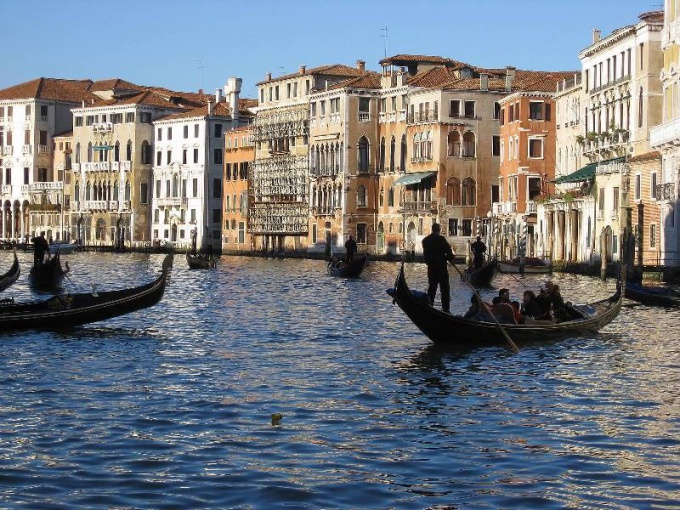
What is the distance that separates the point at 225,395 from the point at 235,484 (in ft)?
13.0

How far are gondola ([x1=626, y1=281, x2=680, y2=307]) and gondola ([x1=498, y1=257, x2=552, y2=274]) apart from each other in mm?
17299

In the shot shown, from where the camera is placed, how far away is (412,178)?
219 ft

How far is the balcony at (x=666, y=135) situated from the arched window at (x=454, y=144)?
2420cm

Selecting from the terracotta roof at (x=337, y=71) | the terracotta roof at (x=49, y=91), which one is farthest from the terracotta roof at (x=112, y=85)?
the terracotta roof at (x=337, y=71)

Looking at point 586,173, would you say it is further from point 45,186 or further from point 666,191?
point 45,186

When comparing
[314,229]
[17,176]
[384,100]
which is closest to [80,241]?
[17,176]

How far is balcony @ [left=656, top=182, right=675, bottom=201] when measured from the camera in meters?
38.8

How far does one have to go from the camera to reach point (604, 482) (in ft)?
29.6

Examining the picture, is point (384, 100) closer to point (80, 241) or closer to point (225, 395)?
point (80, 241)

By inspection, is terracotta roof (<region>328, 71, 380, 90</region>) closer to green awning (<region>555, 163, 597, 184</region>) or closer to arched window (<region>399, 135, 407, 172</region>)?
arched window (<region>399, 135, 407, 172</region>)

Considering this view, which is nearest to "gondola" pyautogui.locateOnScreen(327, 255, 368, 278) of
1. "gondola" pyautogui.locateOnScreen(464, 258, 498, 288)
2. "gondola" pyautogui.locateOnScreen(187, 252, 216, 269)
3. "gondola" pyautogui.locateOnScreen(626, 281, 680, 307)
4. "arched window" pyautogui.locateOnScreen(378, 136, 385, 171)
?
"gondola" pyautogui.locateOnScreen(464, 258, 498, 288)

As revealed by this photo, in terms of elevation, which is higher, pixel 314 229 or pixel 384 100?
pixel 384 100

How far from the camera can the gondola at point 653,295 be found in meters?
24.8

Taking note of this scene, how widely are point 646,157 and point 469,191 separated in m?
23.9
